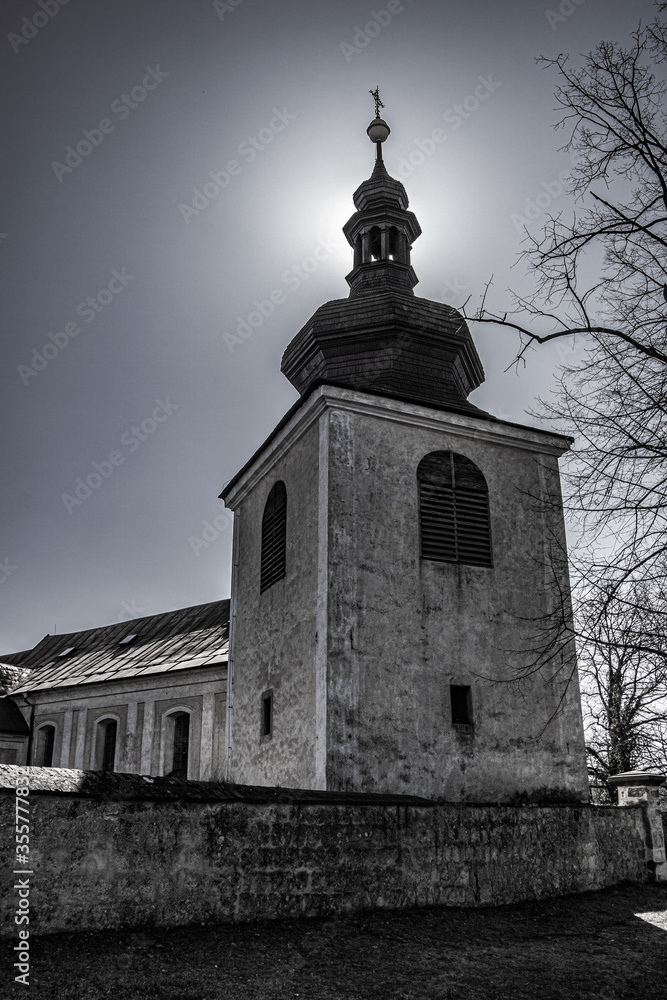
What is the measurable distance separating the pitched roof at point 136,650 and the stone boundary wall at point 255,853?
1279 centimetres

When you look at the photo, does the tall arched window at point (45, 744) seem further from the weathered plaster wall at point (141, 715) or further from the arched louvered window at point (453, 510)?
the arched louvered window at point (453, 510)

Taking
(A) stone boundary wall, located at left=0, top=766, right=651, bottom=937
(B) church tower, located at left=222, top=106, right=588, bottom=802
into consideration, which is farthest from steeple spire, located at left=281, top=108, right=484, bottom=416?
(A) stone boundary wall, located at left=0, top=766, right=651, bottom=937

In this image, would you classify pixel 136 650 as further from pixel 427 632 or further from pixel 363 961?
pixel 363 961

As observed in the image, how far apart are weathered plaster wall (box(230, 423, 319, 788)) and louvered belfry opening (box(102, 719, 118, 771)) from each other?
10318mm

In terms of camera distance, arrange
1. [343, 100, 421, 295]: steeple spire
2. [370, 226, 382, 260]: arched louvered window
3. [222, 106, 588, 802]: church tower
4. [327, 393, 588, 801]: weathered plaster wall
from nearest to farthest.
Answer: [327, 393, 588, 801]: weathered plaster wall
[222, 106, 588, 802]: church tower
[343, 100, 421, 295]: steeple spire
[370, 226, 382, 260]: arched louvered window

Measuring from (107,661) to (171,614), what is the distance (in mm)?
2680

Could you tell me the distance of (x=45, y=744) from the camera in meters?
26.0

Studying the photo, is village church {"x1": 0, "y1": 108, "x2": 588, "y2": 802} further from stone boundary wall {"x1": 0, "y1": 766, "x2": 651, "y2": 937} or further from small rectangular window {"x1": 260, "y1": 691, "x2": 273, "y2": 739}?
stone boundary wall {"x1": 0, "y1": 766, "x2": 651, "y2": 937}

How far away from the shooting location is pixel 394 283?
1661cm

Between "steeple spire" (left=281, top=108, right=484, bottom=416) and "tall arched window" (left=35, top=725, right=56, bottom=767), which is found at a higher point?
"steeple spire" (left=281, top=108, right=484, bottom=416)

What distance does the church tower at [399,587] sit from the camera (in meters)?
11.8

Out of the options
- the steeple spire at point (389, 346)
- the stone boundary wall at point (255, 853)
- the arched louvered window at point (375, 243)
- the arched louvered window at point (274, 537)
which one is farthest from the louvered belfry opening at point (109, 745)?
the stone boundary wall at point (255, 853)

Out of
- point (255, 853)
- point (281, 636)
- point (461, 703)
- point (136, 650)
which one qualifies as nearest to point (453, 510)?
point (461, 703)

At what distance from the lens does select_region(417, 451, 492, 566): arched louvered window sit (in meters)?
13.2
